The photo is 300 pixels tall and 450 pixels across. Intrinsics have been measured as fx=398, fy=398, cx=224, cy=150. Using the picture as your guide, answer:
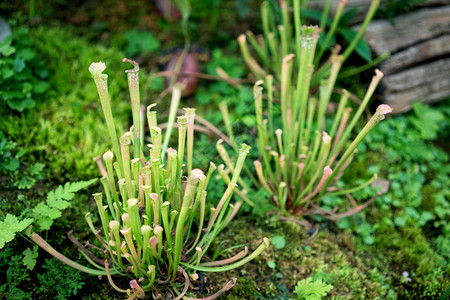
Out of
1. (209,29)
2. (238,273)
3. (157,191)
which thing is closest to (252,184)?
(238,273)

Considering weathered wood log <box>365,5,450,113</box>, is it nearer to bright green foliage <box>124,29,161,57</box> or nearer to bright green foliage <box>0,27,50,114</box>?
bright green foliage <box>124,29,161,57</box>

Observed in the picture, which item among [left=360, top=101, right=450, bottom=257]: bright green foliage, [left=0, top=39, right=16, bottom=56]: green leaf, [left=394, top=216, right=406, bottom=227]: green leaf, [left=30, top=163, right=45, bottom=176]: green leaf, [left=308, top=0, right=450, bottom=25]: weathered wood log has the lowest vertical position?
[left=394, top=216, right=406, bottom=227]: green leaf

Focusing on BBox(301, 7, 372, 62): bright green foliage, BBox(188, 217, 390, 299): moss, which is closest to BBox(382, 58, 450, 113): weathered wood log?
BBox(301, 7, 372, 62): bright green foliage

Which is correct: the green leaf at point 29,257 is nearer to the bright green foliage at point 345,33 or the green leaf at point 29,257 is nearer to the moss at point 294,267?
the moss at point 294,267

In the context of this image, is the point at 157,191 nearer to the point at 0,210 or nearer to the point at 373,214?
the point at 0,210

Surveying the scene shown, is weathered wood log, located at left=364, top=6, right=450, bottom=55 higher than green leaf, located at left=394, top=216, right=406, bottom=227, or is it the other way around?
weathered wood log, located at left=364, top=6, right=450, bottom=55

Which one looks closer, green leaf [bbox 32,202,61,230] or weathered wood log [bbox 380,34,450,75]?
green leaf [bbox 32,202,61,230]

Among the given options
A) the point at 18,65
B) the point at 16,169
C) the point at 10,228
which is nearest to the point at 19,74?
the point at 18,65
